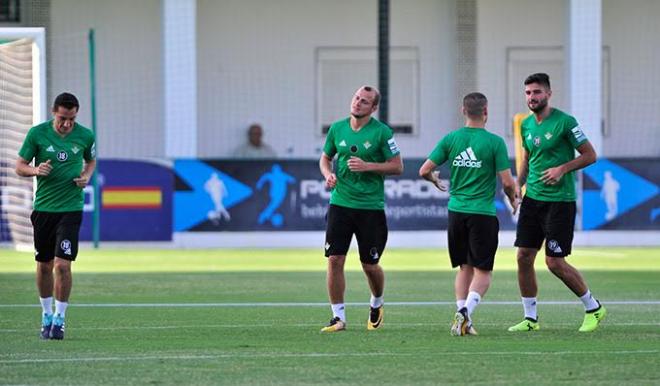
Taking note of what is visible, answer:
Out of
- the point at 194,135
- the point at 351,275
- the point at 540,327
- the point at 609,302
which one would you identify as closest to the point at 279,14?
the point at 194,135

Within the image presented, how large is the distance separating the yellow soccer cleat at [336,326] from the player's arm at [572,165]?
2.11 m

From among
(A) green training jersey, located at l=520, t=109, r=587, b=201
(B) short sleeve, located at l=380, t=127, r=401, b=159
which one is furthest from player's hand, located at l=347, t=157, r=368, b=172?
(A) green training jersey, located at l=520, t=109, r=587, b=201

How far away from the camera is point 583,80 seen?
103 ft

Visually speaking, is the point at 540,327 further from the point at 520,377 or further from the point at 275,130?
the point at 275,130

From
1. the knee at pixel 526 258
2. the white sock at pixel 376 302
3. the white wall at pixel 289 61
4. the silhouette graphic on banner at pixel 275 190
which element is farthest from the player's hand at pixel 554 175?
the white wall at pixel 289 61

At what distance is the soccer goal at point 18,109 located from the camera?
2169 centimetres

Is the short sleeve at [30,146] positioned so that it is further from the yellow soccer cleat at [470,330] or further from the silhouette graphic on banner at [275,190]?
the silhouette graphic on banner at [275,190]

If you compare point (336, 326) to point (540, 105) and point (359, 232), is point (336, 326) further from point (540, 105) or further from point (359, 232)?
point (540, 105)

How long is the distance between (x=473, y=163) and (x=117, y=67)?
2251 centimetres

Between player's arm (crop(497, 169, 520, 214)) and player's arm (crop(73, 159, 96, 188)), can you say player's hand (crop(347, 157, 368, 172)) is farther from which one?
player's arm (crop(73, 159, 96, 188))

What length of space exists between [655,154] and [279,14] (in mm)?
9179

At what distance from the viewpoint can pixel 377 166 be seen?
1305 cm

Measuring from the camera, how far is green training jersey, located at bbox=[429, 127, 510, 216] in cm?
1261

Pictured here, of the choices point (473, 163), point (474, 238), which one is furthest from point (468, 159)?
point (474, 238)
